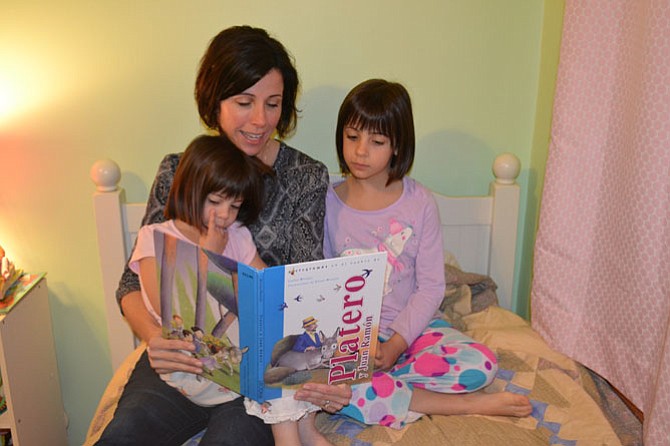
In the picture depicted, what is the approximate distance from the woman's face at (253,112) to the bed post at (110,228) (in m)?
0.50

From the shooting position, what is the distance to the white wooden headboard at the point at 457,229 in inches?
70.3

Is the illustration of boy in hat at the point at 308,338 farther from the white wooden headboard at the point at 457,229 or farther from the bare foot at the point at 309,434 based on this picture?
the white wooden headboard at the point at 457,229

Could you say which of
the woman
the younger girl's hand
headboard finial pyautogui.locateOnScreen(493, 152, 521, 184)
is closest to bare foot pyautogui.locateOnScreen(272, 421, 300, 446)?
the woman

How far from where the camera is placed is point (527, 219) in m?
2.04

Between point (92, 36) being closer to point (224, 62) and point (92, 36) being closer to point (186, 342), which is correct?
point (224, 62)

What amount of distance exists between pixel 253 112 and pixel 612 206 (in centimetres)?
88

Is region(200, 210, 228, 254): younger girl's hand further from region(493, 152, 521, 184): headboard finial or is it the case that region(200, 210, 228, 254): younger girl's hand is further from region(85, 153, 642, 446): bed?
region(493, 152, 521, 184): headboard finial

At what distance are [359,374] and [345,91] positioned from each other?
0.95 m

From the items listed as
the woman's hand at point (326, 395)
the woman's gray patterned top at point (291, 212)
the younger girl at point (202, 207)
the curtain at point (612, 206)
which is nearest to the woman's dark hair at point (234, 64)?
the younger girl at point (202, 207)

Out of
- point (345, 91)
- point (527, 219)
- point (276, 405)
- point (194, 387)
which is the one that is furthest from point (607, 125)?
point (194, 387)

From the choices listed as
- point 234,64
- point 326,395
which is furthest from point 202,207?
point 326,395

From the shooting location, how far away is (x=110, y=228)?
5.88 feet

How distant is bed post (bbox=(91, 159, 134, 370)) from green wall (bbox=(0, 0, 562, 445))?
0.13m

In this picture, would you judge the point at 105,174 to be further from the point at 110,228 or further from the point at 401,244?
the point at 401,244
